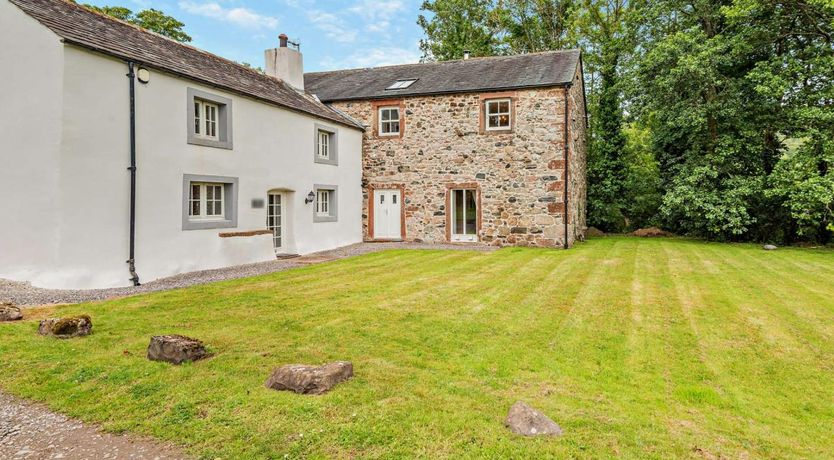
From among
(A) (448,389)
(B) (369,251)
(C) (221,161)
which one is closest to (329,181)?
Answer: (B) (369,251)

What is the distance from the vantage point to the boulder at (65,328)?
5.48 meters

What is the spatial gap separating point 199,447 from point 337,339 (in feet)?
8.24

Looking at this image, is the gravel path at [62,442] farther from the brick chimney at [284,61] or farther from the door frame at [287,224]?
the brick chimney at [284,61]

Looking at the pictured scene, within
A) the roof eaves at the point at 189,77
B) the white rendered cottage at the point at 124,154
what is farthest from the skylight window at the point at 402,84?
the white rendered cottage at the point at 124,154

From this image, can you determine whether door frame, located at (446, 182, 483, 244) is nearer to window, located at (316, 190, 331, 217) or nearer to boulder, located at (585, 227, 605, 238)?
window, located at (316, 190, 331, 217)

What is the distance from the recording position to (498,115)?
17156 mm

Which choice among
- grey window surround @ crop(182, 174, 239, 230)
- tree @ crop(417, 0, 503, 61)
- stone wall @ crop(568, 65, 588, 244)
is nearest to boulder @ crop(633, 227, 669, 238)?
stone wall @ crop(568, 65, 588, 244)

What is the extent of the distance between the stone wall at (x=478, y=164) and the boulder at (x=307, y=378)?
13.4 m

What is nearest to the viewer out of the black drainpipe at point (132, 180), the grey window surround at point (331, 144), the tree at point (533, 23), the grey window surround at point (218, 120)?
the black drainpipe at point (132, 180)

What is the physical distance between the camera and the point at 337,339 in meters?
5.70

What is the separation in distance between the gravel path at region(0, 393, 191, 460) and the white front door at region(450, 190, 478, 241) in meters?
14.9

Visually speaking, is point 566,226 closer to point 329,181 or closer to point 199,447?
point 329,181

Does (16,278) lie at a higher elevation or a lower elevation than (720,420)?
higher

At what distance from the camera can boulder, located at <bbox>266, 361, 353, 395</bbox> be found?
13.4 ft
